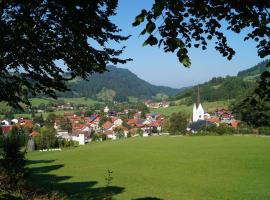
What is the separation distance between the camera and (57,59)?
439 inches

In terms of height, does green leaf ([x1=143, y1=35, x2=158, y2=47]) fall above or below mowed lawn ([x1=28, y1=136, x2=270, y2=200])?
above

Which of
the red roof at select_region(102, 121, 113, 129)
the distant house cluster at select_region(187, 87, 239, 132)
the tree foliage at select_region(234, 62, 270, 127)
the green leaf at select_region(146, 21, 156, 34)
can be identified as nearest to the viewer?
the green leaf at select_region(146, 21, 156, 34)

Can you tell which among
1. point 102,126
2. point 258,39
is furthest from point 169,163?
point 102,126

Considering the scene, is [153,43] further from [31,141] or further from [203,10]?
[31,141]

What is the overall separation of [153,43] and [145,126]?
535ft

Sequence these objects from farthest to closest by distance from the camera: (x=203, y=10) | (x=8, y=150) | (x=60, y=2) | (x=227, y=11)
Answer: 1. (x=8, y=150)
2. (x=60, y=2)
3. (x=227, y=11)
4. (x=203, y=10)

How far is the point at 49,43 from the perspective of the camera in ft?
34.5

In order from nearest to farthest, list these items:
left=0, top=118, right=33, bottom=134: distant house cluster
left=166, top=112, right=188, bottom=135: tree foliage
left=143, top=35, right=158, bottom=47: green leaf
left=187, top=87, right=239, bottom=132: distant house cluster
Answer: left=143, top=35, right=158, bottom=47: green leaf
left=166, top=112, right=188, bottom=135: tree foliage
left=187, top=87, right=239, bottom=132: distant house cluster
left=0, top=118, right=33, bottom=134: distant house cluster

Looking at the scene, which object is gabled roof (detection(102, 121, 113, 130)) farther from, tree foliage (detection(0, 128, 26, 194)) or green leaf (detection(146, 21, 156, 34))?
green leaf (detection(146, 21, 156, 34))

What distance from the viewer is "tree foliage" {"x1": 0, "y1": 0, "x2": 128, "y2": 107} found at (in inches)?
367

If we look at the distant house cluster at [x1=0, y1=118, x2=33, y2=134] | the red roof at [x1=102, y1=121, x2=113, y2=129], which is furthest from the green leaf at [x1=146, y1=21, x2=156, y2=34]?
the red roof at [x1=102, y1=121, x2=113, y2=129]

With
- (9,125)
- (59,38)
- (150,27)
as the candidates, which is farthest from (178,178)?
(9,125)

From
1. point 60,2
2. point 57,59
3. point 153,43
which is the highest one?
point 60,2

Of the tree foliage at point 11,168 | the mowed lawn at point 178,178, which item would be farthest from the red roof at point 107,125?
the tree foliage at point 11,168
